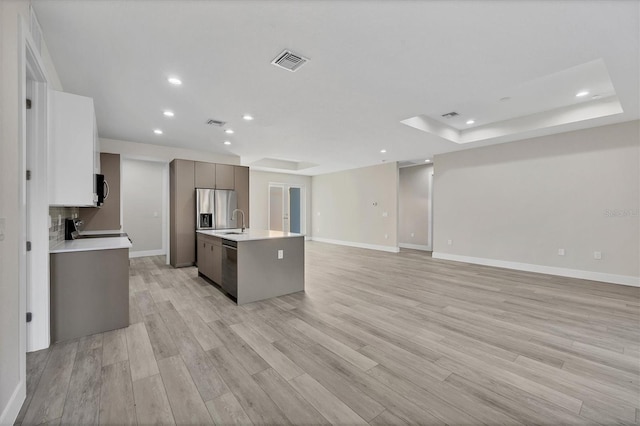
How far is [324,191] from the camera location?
10680 mm

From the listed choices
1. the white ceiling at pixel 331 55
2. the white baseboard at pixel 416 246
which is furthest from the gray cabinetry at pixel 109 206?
the white baseboard at pixel 416 246

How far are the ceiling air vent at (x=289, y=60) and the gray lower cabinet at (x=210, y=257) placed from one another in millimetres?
2655

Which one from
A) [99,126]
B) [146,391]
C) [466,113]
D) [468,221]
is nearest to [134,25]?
[146,391]

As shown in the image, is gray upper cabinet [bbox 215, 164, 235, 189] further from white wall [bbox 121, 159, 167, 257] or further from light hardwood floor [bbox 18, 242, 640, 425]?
light hardwood floor [bbox 18, 242, 640, 425]

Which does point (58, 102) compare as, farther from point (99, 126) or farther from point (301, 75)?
point (99, 126)

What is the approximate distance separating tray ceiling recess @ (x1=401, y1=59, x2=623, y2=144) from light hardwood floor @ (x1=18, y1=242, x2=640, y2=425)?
9.64 ft

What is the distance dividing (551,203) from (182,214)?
24.8 feet

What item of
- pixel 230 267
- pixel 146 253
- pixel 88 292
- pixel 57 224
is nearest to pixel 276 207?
pixel 146 253

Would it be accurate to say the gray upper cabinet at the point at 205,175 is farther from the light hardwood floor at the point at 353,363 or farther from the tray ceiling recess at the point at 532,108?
the tray ceiling recess at the point at 532,108

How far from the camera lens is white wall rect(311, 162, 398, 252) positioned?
821 centimetres

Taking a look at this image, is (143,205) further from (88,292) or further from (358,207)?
(358,207)

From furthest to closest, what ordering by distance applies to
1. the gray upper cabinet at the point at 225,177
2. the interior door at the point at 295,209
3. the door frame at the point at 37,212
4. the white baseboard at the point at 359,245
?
the interior door at the point at 295,209 → the white baseboard at the point at 359,245 → the gray upper cabinet at the point at 225,177 → the door frame at the point at 37,212

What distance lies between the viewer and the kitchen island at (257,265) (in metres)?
3.54

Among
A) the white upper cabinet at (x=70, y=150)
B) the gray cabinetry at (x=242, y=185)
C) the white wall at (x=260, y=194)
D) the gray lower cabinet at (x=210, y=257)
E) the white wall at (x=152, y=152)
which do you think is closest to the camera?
the white upper cabinet at (x=70, y=150)
